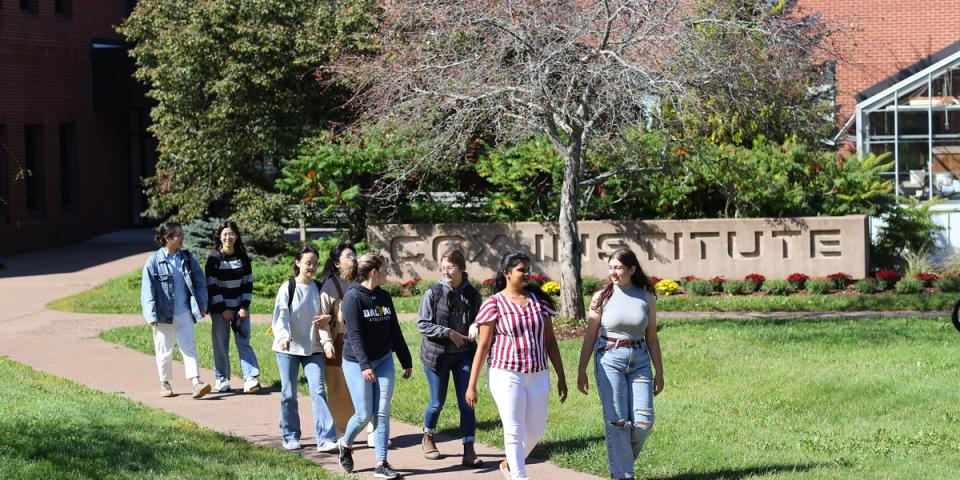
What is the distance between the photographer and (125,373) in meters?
13.4

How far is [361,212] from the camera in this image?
21.8 meters

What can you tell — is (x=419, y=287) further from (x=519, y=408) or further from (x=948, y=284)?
(x=519, y=408)

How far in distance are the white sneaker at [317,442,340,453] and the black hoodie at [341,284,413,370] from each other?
989mm

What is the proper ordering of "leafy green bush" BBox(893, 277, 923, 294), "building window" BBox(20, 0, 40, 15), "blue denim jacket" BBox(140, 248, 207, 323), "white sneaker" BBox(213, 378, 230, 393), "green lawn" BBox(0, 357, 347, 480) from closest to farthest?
1. "green lawn" BBox(0, 357, 347, 480)
2. "blue denim jacket" BBox(140, 248, 207, 323)
3. "white sneaker" BBox(213, 378, 230, 393)
4. "leafy green bush" BBox(893, 277, 923, 294)
5. "building window" BBox(20, 0, 40, 15)

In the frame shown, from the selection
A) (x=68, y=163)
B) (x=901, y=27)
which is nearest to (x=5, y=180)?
(x=68, y=163)

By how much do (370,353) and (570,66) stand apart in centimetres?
666

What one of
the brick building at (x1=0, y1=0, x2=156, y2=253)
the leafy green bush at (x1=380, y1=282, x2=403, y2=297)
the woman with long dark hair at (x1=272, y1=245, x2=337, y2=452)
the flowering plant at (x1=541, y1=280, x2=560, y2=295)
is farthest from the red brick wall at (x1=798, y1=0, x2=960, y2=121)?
the woman with long dark hair at (x1=272, y1=245, x2=337, y2=452)

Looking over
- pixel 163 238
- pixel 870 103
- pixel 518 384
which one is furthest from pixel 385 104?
pixel 870 103

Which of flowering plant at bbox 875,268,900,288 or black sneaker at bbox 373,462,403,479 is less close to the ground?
flowering plant at bbox 875,268,900,288

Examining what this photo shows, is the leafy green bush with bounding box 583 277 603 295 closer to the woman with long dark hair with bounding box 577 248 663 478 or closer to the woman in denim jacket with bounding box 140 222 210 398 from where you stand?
the woman in denim jacket with bounding box 140 222 210 398

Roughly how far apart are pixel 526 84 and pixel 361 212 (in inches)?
294

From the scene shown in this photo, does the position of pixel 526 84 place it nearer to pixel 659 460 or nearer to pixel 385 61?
pixel 385 61

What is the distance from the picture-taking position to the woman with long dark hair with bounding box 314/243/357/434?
9062mm

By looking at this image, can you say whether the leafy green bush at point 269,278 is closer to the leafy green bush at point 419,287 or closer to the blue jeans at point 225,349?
the leafy green bush at point 419,287
